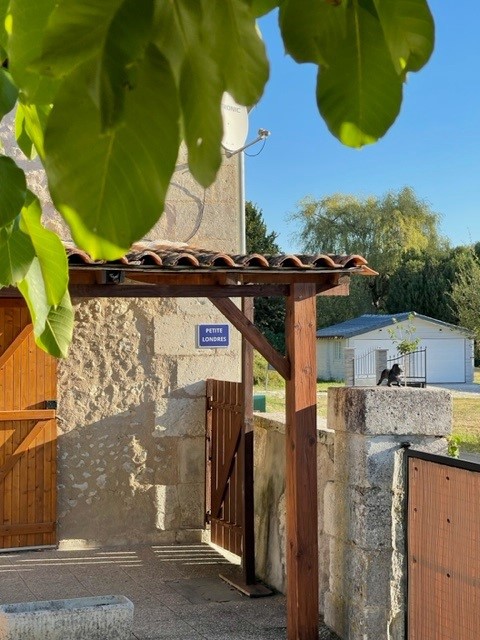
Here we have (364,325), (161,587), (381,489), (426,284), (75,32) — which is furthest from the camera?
(426,284)

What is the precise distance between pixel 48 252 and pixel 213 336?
7.62 m

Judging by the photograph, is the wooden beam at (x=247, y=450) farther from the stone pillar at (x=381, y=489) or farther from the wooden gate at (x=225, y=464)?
the stone pillar at (x=381, y=489)

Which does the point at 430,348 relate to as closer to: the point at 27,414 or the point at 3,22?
the point at 27,414

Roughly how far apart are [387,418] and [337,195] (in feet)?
147

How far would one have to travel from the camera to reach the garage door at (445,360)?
41.8 meters

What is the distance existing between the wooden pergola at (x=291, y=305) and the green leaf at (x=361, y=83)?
5.11 m

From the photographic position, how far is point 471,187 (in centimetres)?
5153

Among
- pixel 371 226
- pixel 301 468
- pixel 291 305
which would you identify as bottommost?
pixel 301 468

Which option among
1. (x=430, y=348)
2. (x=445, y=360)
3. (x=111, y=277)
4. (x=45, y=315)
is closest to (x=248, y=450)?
(x=111, y=277)

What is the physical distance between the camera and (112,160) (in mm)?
574

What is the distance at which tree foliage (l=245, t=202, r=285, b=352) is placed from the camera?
34.1 metres

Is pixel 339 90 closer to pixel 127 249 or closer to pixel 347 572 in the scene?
pixel 127 249

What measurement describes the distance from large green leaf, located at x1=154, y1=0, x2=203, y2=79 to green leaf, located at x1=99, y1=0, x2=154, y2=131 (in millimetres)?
21

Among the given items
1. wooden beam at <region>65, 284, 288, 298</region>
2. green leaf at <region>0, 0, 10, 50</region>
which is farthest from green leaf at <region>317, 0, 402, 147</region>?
wooden beam at <region>65, 284, 288, 298</region>
